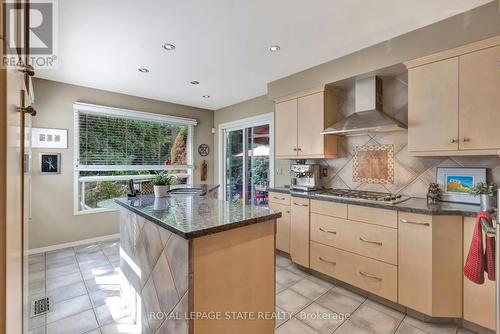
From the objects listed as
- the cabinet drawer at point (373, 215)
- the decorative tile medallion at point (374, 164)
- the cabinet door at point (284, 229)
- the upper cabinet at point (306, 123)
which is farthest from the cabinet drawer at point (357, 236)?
the upper cabinet at point (306, 123)

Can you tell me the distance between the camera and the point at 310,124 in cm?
303

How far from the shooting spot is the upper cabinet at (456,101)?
182cm

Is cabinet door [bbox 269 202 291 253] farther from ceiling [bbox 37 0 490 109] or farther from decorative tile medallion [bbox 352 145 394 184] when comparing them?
ceiling [bbox 37 0 490 109]

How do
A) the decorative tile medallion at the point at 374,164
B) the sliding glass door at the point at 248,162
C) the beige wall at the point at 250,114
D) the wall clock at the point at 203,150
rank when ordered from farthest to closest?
the wall clock at the point at 203,150 < the sliding glass door at the point at 248,162 < the beige wall at the point at 250,114 < the decorative tile medallion at the point at 374,164

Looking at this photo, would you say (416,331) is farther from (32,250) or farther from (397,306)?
(32,250)

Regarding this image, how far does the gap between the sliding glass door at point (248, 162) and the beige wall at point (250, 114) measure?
190 millimetres

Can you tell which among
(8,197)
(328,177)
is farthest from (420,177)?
(8,197)

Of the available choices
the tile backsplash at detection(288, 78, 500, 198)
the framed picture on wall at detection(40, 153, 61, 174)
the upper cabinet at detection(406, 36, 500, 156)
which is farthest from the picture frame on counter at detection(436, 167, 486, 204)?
the framed picture on wall at detection(40, 153, 61, 174)

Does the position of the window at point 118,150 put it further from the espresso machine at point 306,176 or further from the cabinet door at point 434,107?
the cabinet door at point 434,107

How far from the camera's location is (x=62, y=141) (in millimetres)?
3533

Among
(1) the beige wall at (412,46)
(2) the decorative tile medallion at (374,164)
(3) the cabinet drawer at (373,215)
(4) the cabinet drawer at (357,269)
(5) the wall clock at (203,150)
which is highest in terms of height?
(1) the beige wall at (412,46)

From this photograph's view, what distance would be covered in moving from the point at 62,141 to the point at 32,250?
160 centimetres

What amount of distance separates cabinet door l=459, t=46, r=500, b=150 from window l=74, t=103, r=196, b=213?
3.63 m

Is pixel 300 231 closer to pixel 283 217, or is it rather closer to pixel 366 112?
pixel 283 217
